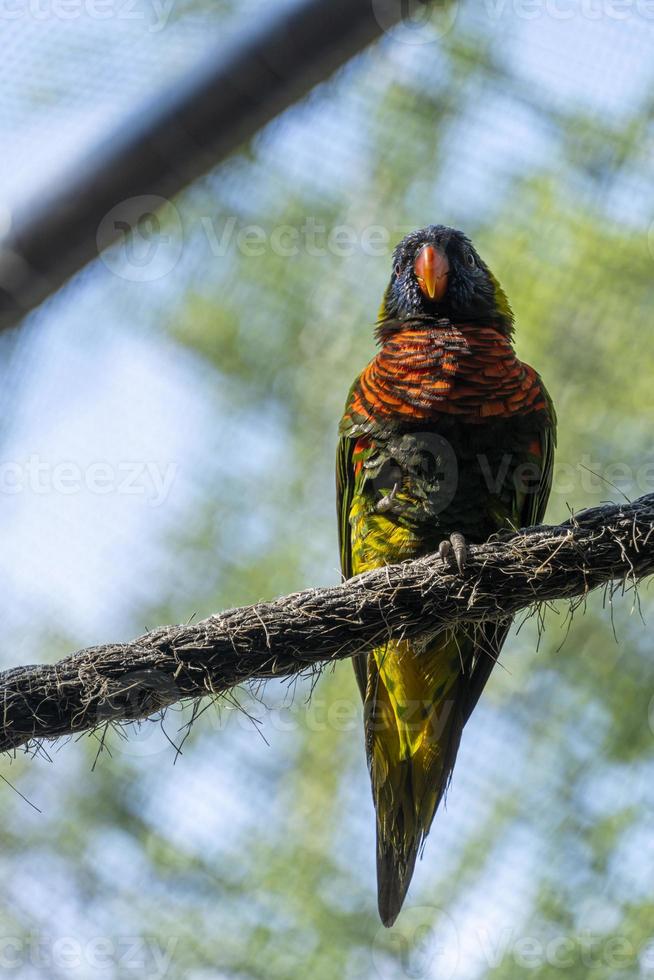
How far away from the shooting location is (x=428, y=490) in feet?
9.30

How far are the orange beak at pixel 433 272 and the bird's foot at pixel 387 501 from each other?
79cm

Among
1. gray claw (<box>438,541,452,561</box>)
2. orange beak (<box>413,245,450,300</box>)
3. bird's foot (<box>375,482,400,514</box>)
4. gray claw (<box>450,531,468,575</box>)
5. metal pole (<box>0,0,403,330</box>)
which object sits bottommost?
metal pole (<box>0,0,403,330</box>)

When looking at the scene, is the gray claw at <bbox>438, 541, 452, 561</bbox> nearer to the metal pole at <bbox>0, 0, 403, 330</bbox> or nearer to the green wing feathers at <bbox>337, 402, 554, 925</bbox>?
the green wing feathers at <bbox>337, 402, 554, 925</bbox>

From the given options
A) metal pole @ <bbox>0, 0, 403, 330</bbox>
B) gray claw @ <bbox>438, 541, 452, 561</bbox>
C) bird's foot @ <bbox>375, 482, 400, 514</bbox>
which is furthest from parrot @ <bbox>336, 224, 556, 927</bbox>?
metal pole @ <bbox>0, 0, 403, 330</bbox>

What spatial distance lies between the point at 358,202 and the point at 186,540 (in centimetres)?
181

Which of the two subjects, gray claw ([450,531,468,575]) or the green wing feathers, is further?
the green wing feathers

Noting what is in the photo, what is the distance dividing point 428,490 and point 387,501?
150mm

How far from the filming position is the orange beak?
3.22 meters

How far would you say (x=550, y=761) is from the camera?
414 centimetres

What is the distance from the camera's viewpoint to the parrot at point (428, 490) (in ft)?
9.30

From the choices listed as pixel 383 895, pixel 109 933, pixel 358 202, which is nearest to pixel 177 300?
pixel 358 202

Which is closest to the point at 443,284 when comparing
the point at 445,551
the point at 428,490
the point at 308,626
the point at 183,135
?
the point at 428,490

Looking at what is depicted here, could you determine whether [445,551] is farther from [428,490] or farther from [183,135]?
[183,135]

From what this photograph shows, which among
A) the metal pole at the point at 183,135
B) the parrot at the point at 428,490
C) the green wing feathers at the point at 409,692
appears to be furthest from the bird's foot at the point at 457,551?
the metal pole at the point at 183,135
